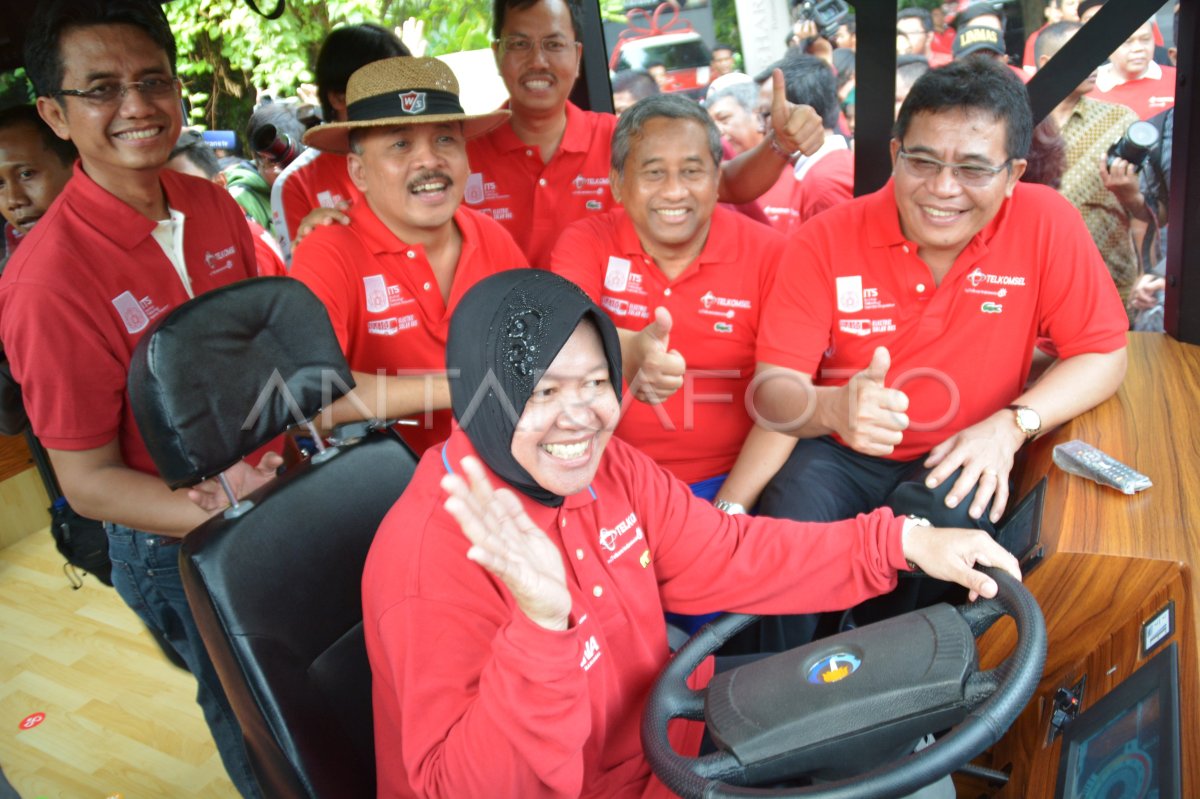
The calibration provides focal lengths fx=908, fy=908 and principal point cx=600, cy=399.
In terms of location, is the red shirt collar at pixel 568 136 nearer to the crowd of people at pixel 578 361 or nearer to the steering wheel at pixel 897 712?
the crowd of people at pixel 578 361

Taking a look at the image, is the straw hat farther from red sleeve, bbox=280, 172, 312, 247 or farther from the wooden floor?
the wooden floor

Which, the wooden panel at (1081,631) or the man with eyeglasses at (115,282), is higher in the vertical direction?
the man with eyeglasses at (115,282)

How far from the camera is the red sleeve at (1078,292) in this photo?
6.75ft

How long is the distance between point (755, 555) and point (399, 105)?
4.40 ft

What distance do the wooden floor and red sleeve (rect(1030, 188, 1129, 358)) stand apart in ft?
8.21

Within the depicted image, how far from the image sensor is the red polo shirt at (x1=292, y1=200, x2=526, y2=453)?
2.22 m

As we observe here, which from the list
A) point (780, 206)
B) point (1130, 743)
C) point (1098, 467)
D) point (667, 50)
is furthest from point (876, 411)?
point (667, 50)

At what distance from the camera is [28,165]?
2588mm

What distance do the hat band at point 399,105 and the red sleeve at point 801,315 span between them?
93cm

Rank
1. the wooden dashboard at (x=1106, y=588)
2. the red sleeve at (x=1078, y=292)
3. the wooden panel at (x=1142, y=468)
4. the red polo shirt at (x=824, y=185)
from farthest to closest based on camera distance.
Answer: the red polo shirt at (x=824, y=185), the red sleeve at (x=1078, y=292), the wooden panel at (x=1142, y=468), the wooden dashboard at (x=1106, y=588)

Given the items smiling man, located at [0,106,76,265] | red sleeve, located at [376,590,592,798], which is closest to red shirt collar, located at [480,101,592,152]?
smiling man, located at [0,106,76,265]

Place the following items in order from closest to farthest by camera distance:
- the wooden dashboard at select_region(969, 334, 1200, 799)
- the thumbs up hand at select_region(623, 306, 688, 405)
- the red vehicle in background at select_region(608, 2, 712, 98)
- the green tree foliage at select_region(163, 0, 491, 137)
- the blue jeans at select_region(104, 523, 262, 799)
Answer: the wooden dashboard at select_region(969, 334, 1200, 799), the thumbs up hand at select_region(623, 306, 688, 405), the blue jeans at select_region(104, 523, 262, 799), the red vehicle in background at select_region(608, 2, 712, 98), the green tree foliage at select_region(163, 0, 491, 137)

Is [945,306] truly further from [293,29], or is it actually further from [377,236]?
[293,29]

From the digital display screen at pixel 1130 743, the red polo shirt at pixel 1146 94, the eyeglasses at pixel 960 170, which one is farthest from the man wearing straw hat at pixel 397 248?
the red polo shirt at pixel 1146 94
